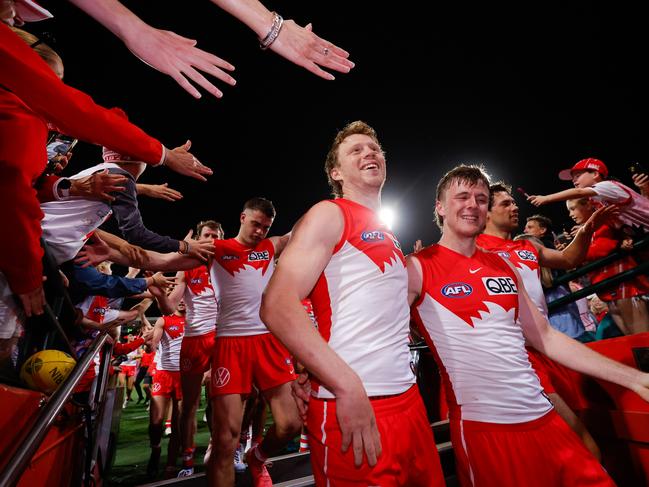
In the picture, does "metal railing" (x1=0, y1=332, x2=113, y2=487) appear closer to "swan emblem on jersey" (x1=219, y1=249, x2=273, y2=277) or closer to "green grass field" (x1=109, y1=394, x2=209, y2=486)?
"swan emblem on jersey" (x1=219, y1=249, x2=273, y2=277)

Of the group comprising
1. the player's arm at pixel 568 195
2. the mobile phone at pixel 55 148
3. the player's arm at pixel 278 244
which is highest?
the mobile phone at pixel 55 148

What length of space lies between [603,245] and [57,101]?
5452mm

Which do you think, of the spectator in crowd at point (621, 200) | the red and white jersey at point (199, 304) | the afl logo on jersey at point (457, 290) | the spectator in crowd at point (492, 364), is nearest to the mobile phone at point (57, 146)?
the red and white jersey at point (199, 304)

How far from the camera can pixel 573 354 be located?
6.81 feet

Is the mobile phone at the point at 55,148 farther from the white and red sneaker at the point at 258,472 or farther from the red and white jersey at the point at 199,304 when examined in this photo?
the white and red sneaker at the point at 258,472

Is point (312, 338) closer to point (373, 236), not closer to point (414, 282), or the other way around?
point (373, 236)

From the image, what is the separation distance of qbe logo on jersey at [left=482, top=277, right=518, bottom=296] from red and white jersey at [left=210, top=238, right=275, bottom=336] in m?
2.36

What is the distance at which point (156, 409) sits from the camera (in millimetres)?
5156

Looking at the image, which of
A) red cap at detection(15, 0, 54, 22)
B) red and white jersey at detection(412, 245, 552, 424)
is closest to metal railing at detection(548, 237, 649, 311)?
red and white jersey at detection(412, 245, 552, 424)

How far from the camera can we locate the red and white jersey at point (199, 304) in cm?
502

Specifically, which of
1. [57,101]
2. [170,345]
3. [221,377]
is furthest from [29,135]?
[170,345]

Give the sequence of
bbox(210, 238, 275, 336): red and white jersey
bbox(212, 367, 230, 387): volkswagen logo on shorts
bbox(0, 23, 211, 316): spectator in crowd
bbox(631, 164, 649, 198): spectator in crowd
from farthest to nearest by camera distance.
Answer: bbox(631, 164, 649, 198): spectator in crowd < bbox(210, 238, 275, 336): red and white jersey < bbox(212, 367, 230, 387): volkswagen logo on shorts < bbox(0, 23, 211, 316): spectator in crowd

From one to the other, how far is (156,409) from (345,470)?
16.0ft

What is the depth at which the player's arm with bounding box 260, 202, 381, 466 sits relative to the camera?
1.22 metres
